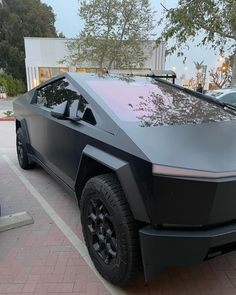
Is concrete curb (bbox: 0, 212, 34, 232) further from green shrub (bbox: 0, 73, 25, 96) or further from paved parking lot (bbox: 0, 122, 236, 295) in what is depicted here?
green shrub (bbox: 0, 73, 25, 96)

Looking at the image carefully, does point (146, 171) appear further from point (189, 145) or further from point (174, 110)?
point (174, 110)

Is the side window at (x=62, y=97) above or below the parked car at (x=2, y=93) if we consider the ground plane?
above

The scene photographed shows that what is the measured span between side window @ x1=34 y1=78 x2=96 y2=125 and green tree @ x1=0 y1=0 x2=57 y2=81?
36.5 metres

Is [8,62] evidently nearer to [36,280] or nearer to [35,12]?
[35,12]

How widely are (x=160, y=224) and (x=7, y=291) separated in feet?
4.38

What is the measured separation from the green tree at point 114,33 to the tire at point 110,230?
66.9 ft

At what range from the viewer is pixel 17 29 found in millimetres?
39219

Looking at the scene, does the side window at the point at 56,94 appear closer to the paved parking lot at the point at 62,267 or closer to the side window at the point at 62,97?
the side window at the point at 62,97

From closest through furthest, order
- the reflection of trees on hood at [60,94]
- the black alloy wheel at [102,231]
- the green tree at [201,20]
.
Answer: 1. the black alloy wheel at [102,231]
2. the reflection of trees on hood at [60,94]
3. the green tree at [201,20]

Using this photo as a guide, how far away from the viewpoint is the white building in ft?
76.8

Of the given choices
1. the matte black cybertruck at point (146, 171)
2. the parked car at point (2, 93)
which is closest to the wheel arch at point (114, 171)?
the matte black cybertruck at point (146, 171)

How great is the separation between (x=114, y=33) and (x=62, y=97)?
19.5 m

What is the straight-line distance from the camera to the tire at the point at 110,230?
216 cm

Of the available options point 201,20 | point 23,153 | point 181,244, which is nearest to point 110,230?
point 181,244
